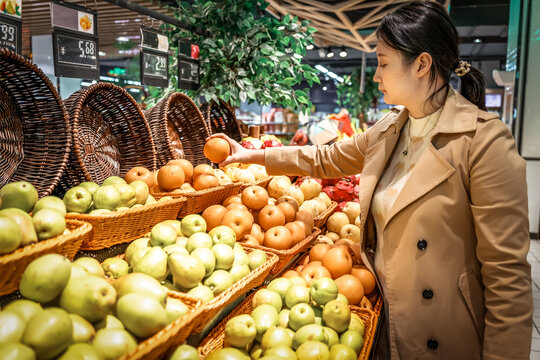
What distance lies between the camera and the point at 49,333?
0.88 m

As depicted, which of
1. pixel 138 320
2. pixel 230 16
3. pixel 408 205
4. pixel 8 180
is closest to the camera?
pixel 138 320

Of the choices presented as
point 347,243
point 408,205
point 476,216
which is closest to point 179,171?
point 347,243

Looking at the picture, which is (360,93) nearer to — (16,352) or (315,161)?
(315,161)

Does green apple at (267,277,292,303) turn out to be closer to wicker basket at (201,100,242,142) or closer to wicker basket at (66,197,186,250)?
wicker basket at (66,197,186,250)

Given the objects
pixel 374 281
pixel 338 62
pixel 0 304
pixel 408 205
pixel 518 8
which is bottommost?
pixel 374 281

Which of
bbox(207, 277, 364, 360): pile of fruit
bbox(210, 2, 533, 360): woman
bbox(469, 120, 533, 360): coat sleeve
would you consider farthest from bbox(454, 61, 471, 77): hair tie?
bbox(207, 277, 364, 360): pile of fruit

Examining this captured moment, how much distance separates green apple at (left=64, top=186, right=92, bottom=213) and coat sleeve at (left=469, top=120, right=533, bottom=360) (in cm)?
145

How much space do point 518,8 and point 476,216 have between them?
19.5 feet

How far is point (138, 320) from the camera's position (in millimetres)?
1028

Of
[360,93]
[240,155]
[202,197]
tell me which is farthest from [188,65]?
[360,93]

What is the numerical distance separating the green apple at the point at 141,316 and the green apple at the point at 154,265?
0.93 ft

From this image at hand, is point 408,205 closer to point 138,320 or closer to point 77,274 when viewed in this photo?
point 138,320

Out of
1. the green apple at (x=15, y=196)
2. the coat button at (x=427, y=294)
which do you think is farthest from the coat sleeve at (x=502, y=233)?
the green apple at (x=15, y=196)

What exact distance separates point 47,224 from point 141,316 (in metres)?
0.48
